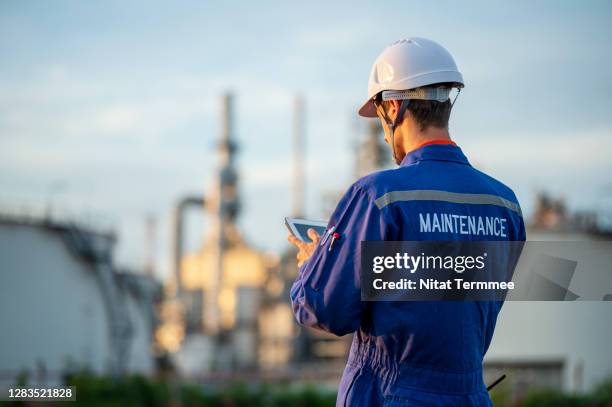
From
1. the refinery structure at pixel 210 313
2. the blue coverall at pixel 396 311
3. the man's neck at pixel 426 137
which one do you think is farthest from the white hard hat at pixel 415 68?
the refinery structure at pixel 210 313

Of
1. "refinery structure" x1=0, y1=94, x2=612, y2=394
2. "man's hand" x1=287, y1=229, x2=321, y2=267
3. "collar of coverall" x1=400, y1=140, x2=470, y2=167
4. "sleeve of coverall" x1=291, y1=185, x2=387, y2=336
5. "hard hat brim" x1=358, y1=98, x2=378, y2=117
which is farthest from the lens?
"refinery structure" x1=0, y1=94, x2=612, y2=394

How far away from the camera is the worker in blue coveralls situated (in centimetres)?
284

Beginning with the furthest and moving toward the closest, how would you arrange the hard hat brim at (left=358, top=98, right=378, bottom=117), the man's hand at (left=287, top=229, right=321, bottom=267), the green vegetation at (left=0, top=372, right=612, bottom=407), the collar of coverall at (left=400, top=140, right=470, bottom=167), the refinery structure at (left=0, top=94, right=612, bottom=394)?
the refinery structure at (left=0, top=94, right=612, bottom=394) → the green vegetation at (left=0, top=372, right=612, bottom=407) → the hard hat brim at (left=358, top=98, right=378, bottom=117) → the man's hand at (left=287, top=229, right=321, bottom=267) → the collar of coverall at (left=400, top=140, right=470, bottom=167)

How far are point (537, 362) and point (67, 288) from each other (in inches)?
628

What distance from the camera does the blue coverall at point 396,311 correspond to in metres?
2.83

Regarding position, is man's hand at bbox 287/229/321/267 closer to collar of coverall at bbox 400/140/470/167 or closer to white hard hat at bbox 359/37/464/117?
collar of coverall at bbox 400/140/470/167

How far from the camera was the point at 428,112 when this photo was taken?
307cm

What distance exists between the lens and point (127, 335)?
1326 inches

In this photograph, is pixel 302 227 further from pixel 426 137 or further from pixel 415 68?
pixel 415 68

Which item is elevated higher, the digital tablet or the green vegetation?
the digital tablet

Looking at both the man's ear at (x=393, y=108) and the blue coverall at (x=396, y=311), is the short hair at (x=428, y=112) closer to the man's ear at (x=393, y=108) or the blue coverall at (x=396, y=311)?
the man's ear at (x=393, y=108)

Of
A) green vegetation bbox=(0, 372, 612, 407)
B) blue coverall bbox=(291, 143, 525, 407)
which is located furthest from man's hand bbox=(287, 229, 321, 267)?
green vegetation bbox=(0, 372, 612, 407)

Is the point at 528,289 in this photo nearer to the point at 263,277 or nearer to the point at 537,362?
the point at 537,362

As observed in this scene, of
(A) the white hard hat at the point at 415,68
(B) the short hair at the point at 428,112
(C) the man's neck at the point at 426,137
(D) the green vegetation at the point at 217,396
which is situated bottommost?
(D) the green vegetation at the point at 217,396
